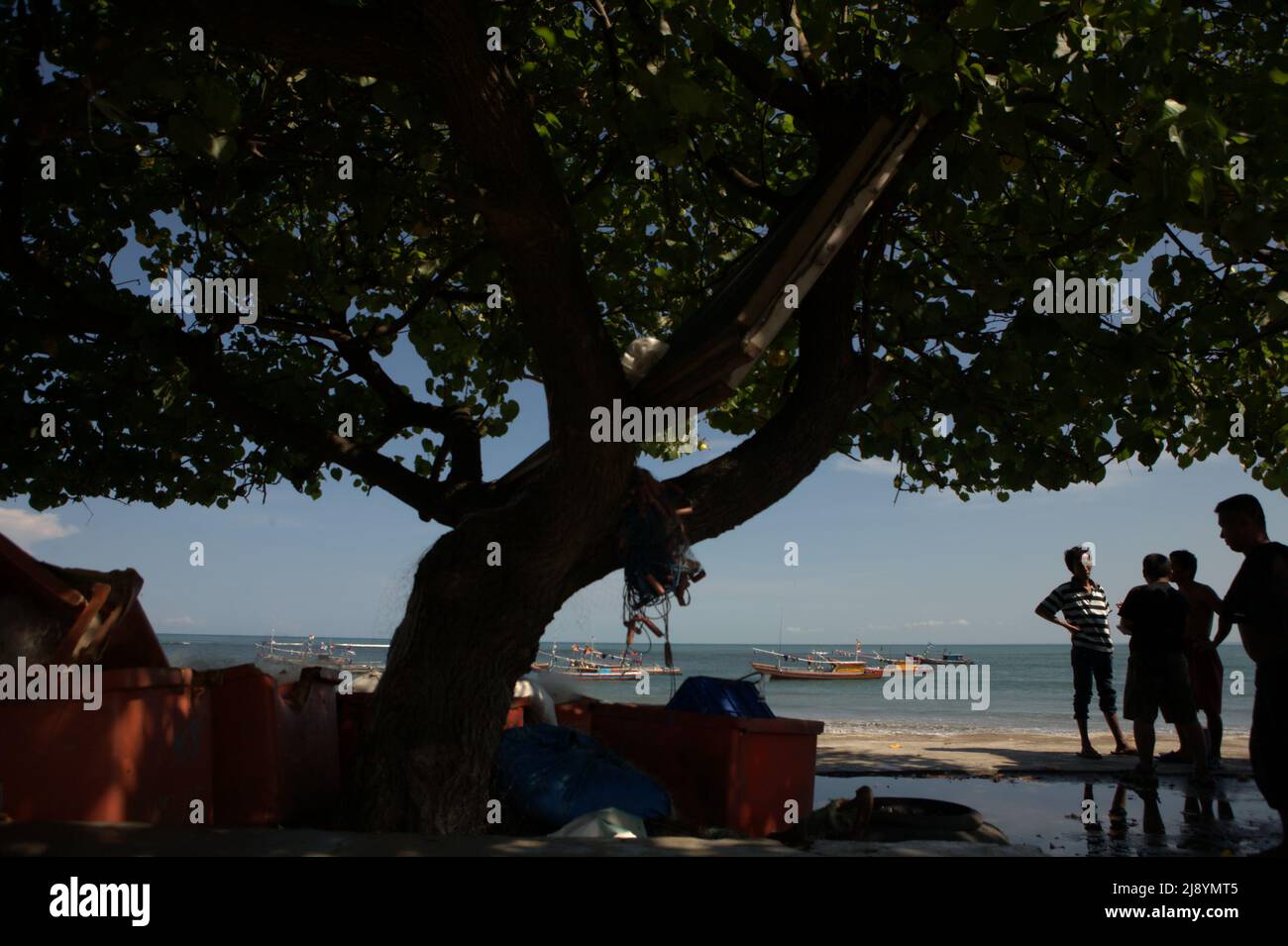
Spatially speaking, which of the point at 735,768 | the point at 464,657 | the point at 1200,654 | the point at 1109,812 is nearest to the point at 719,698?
the point at 735,768

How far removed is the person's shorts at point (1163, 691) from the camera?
913cm

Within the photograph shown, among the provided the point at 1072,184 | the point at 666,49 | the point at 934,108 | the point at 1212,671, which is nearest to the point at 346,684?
the point at 666,49

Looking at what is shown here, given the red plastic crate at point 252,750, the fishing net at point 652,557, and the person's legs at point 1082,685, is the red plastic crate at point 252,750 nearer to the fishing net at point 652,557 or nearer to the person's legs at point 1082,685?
the fishing net at point 652,557

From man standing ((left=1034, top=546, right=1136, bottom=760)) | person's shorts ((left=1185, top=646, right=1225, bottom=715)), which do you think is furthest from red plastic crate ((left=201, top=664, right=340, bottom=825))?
man standing ((left=1034, top=546, right=1136, bottom=760))

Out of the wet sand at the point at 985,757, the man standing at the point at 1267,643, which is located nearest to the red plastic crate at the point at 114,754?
the man standing at the point at 1267,643

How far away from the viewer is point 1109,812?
780cm

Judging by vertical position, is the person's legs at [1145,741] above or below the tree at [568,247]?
below

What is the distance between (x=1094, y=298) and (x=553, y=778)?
4375mm

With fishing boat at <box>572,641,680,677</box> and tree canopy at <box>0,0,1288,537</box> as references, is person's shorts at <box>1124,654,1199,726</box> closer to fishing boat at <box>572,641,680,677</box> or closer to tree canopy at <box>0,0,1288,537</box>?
tree canopy at <box>0,0,1288,537</box>

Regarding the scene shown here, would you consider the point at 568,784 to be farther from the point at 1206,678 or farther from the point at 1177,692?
the point at 1206,678

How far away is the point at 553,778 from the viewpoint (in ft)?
19.8

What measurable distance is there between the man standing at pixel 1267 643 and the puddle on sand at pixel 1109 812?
694 mm

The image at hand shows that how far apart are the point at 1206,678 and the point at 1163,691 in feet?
3.42

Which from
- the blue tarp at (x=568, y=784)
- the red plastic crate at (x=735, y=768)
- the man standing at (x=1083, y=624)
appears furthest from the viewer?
the man standing at (x=1083, y=624)
